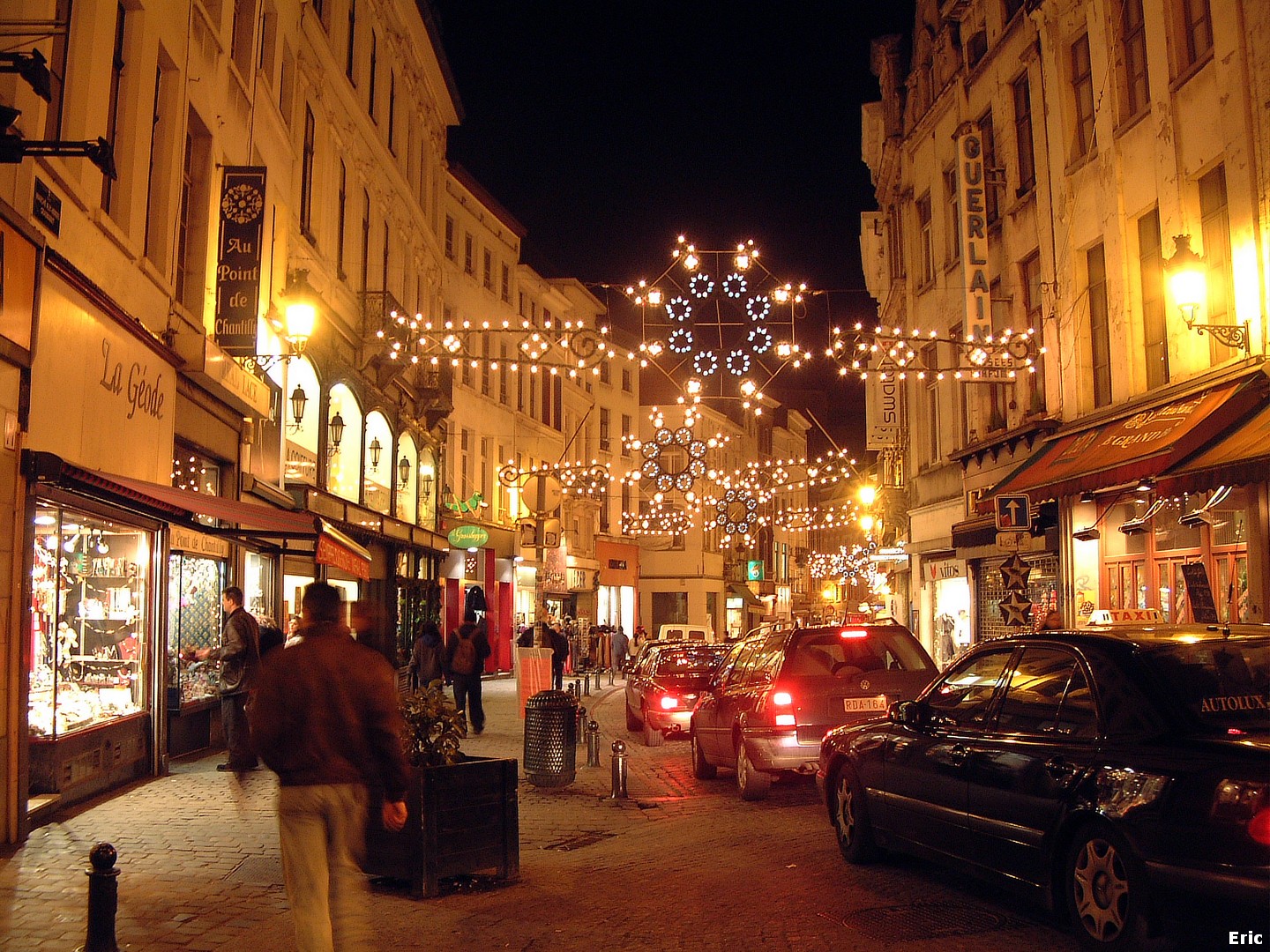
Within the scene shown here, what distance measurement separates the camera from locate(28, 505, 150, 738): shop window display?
34.2ft

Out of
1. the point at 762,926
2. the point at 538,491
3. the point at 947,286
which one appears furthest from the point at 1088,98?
the point at 538,491

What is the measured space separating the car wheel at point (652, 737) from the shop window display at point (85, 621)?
769 centimetres

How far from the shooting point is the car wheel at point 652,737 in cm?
1780

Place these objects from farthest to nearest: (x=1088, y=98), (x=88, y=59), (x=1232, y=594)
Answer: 1. (x=1088, y=98)
2. (x=1232, y=594)
3. (x=88, y=59)

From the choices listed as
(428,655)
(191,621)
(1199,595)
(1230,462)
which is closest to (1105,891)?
(1199,595)

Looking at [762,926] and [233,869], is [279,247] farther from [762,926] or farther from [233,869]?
[762,926]

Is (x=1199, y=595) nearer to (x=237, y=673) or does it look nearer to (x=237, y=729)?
(x=237, y=673)

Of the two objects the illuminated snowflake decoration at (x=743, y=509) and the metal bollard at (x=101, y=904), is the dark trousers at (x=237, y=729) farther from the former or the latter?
the illuminated snowflake decoration at (x=743, y=509)

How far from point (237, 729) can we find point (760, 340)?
1682 centimetres

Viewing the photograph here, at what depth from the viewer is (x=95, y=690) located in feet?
38.5

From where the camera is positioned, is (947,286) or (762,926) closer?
(762,926)

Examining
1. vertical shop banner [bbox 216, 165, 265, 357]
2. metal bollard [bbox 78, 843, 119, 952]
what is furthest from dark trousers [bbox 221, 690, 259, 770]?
metal bollard [bbox 78, 843, 119, 952]

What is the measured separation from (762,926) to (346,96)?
2042 centimetres

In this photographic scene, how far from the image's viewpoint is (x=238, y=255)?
608 inches
